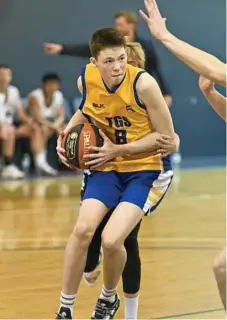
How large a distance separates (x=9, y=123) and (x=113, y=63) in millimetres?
7697

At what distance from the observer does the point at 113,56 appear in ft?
13.9

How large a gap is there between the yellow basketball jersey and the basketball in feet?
0.31

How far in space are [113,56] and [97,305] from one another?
137cm

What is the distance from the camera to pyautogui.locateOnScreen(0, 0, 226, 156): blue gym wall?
13281 mm

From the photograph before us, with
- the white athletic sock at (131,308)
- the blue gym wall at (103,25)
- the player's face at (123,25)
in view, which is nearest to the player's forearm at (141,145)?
the white athletic sock at (131,308)

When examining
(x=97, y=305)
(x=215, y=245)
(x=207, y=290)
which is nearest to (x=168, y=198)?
(x=215, y=245)

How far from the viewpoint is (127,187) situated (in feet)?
14.2

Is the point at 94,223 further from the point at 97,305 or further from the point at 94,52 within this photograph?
the point at 94,52

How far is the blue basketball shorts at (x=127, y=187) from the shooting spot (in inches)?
168

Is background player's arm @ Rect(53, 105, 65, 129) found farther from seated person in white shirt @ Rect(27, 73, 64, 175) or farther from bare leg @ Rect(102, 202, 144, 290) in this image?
bare leg @ Rect(102, 202, 144, 290)

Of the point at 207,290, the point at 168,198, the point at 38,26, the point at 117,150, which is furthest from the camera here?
the point at 38,26

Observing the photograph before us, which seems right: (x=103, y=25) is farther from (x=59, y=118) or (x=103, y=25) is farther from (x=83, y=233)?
(x=83, y=233)

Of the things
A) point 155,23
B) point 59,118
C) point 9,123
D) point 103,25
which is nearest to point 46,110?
point 59,118

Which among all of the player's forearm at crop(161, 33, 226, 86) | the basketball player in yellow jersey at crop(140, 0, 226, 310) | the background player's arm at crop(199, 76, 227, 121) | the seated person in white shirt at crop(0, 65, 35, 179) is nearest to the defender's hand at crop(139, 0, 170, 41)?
the basketball player in yellow jersey at crop(140, 0, 226, 310)
